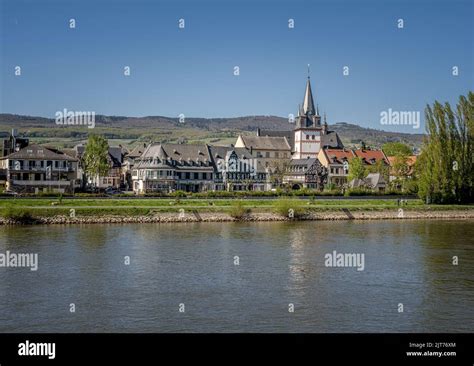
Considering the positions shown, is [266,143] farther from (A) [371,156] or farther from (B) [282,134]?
(A) [371,156]

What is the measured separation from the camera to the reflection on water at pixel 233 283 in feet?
78.6

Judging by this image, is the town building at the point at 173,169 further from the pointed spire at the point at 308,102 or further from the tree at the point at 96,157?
the pointed spire at the point at 308,102

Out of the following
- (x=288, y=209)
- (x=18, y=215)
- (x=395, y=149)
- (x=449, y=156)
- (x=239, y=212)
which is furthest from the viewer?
(x=395, y=149)

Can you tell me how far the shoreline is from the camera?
5809 cm

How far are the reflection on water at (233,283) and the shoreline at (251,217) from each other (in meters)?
7.47

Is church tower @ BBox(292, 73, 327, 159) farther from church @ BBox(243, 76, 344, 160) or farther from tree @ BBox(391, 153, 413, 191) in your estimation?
tree @ BBox(391, 153, 413, 191)

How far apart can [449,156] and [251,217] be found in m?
28.5

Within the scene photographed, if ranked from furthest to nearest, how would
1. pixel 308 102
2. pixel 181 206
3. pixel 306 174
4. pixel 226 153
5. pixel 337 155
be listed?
pixel 308 102
pixel 337 155
pixel 306 174
pixel 226 153
pixel 181 206

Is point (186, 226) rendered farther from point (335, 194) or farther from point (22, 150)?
point (22, 150)

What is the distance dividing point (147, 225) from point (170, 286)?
28929mm

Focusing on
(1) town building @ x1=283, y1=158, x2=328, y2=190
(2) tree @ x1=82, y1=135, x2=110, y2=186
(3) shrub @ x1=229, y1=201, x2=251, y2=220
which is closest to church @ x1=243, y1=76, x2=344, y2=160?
(1) town building @ x1=283, y1=158, x2=328, y2=190

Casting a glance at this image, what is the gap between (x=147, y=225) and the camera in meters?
58.3

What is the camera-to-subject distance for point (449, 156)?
76.0m

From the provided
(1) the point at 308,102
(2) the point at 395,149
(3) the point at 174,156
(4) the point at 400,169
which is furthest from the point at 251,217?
(1) the point at 308,102
